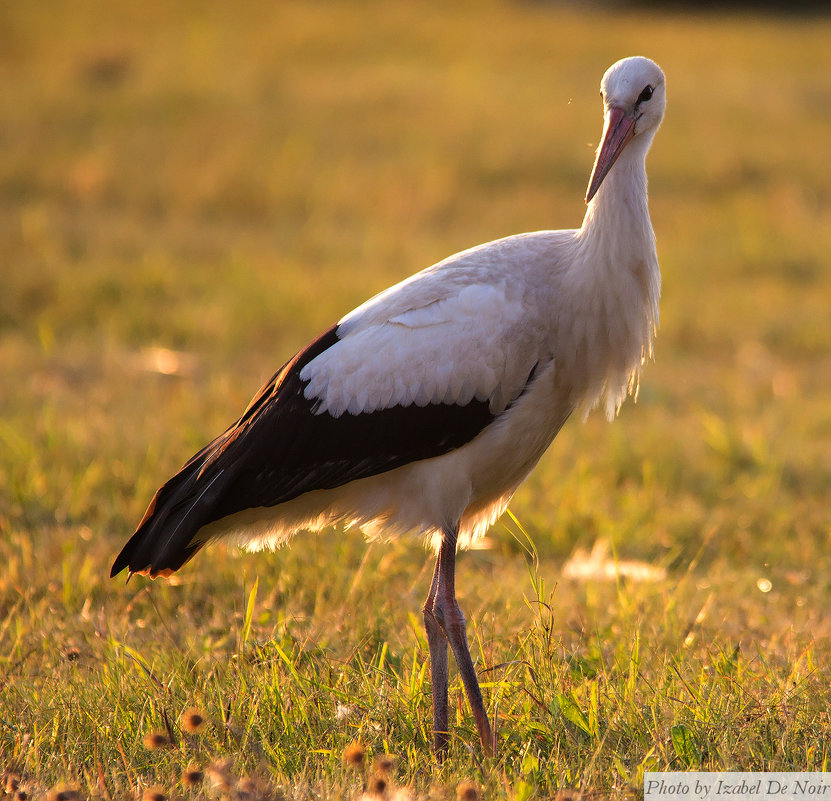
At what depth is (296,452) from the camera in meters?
3.27

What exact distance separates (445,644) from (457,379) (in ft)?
2.57

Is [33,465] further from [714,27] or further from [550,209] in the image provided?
[714,27]

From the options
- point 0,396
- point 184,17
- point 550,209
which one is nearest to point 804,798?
point 0,396

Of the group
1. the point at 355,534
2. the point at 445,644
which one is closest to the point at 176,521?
the point at 445,644

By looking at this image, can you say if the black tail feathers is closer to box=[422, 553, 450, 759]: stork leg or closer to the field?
the field

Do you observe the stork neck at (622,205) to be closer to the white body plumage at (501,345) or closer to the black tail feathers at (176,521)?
the white body plumage at (501,345)

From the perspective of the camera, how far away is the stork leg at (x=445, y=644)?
116 inches

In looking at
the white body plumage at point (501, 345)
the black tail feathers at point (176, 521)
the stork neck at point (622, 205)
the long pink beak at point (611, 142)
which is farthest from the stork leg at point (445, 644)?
the long pink beak at point (611, 142)

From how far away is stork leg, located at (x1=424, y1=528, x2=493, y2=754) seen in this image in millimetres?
2953

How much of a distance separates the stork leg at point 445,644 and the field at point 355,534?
0.06m

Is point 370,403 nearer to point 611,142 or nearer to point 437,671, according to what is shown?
point 437,671

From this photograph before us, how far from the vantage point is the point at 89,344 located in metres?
7.26

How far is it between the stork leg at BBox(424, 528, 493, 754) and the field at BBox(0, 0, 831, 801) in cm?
6

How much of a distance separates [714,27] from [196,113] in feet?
43.2
